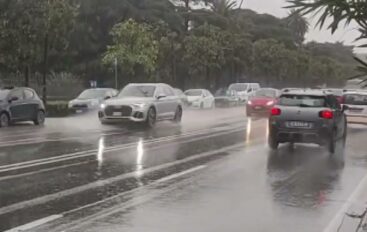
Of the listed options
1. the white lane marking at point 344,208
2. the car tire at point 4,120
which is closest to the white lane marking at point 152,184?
the white lane marking at point 344,208

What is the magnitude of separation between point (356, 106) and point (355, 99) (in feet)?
1.16

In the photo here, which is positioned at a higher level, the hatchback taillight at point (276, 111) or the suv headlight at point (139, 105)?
the hatchback taillight at point (276, 111)

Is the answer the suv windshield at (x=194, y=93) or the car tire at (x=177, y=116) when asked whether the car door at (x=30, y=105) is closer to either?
the car tire at (x=177, y=116)

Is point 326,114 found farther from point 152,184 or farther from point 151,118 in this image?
point 151,118

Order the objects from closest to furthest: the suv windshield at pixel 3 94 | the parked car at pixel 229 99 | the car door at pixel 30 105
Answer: the suv windshield at pixel 3 94 < the car door at pixel 30 105 < the parked car at pixel 229 99

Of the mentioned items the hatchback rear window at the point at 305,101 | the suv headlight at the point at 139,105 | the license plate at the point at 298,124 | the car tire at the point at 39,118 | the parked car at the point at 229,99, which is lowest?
the parked car at the point at 229,99

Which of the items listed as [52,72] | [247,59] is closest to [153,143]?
[52,72]

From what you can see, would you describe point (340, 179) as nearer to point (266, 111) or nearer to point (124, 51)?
point (266, 111)

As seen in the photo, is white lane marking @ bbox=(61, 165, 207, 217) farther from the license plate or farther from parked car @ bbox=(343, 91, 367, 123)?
parked car @ bbox=(343, 91, 367, 123)

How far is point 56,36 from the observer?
29234mm

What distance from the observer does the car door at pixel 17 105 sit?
22.7 metres

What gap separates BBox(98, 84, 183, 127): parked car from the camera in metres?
22.5

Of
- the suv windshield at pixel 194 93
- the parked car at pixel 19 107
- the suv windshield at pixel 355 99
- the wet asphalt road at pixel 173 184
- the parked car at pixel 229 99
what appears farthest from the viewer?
the parked car at pixel 229 99

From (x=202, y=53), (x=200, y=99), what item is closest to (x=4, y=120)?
(x=200, y=99)
